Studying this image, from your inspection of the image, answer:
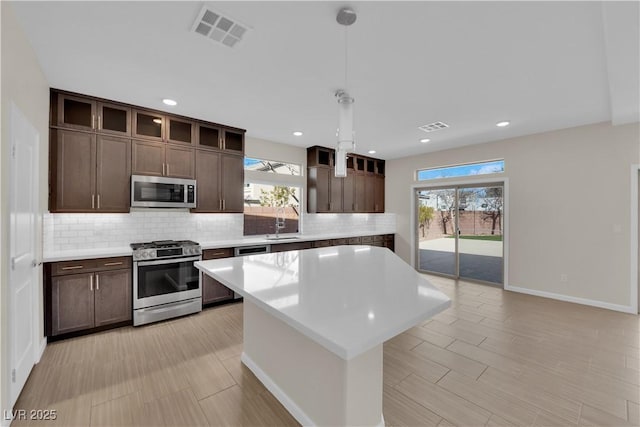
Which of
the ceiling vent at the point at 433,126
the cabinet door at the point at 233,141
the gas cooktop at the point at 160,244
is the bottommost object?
the gas cooktop at the point at 160,244

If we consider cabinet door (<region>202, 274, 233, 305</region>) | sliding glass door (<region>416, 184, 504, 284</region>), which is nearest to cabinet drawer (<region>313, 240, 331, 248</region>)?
cabinet door (<region>202, 274, 233, 305</region>)

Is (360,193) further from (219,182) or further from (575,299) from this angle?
(575,299)

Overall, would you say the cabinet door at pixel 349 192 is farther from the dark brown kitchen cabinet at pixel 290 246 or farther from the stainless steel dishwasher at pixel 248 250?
the stainless steel dishwasher at pixel 248 250

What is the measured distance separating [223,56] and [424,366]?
128 inches

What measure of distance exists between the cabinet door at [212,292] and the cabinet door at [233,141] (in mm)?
1983

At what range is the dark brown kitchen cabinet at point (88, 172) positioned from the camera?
3049 millimetres

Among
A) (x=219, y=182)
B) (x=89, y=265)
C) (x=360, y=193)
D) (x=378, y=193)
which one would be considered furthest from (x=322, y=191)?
(x=89, y=265)

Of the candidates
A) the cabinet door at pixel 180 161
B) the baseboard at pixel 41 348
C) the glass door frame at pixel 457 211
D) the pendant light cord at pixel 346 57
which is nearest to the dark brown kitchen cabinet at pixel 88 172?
the cabinet door at pixel 180 161

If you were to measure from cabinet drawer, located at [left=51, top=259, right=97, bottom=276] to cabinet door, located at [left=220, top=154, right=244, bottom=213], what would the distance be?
173 cm

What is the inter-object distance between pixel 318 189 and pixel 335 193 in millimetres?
482

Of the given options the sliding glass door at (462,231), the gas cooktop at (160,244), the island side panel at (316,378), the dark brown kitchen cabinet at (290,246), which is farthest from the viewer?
the sliding glass door at (462,231)

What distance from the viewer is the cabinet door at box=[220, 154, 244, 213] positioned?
14.0 ft

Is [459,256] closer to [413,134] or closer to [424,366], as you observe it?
[413,134]

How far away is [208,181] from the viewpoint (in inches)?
162
